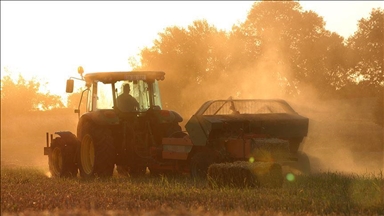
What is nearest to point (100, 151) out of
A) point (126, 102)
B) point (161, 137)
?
point (126, 102)

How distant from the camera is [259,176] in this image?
12258mm

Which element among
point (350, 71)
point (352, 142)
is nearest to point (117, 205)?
point (352, 142)

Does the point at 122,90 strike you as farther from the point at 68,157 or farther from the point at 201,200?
the point at 201,200

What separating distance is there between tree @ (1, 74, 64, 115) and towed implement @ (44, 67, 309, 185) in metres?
71.7

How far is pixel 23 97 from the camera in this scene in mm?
89625

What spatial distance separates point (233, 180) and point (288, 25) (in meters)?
47.2

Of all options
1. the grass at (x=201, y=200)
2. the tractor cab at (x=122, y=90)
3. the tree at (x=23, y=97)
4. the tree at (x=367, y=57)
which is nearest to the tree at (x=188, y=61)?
the tree at (x=367, y=57)

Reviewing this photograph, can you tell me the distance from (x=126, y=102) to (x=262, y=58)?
42.2 m

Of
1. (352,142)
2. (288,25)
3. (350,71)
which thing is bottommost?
(352,142)

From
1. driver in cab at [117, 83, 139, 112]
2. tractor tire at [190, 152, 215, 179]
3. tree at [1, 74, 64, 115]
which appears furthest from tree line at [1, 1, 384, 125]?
tractor tire at [190, 152, 215, 179]

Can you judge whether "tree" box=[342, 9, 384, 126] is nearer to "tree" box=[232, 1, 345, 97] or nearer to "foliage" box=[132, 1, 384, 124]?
"foliage" box=[132, 1, 384, 124]

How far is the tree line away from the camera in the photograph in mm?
52562

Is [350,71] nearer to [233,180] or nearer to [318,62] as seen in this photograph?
[318,62]

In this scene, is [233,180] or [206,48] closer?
[233,180]
